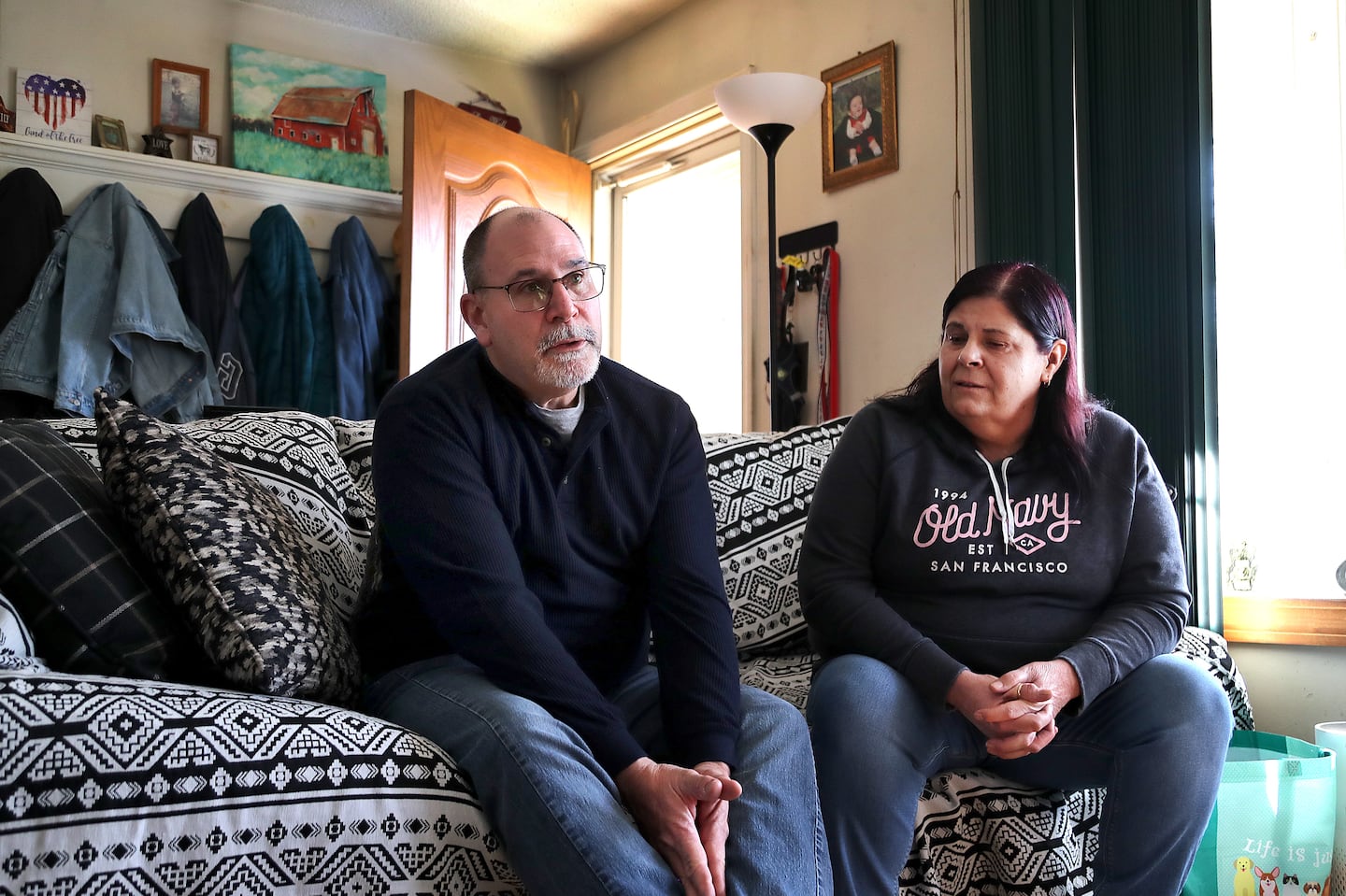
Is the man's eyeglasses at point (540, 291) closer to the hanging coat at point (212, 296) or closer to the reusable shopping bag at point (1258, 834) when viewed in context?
the reusable shopping bag at point (1258, 834)

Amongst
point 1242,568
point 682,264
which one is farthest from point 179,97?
point 1242,568

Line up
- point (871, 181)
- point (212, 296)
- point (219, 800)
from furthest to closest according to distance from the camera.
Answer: point (212, 296) → point (871, 181) → point (219, 800)

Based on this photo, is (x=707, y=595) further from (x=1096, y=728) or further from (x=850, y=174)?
(x=850, y=174)

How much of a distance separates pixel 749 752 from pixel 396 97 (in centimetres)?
387

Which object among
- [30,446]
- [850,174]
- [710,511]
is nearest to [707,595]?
[710,511]

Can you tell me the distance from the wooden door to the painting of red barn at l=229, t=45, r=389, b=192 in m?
0.59

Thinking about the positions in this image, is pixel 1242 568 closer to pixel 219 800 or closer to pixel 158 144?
pixel 219 800

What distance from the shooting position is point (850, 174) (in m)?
3.38

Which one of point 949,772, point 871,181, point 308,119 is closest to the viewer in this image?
point 949,772

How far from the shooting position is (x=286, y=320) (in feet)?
12.7

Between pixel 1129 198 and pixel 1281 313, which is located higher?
pixel 1129 198

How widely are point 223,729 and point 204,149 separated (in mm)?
3447

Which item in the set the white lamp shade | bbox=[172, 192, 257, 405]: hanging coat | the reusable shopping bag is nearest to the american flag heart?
bbox=[172, 192, 257, 405]: hanging coat

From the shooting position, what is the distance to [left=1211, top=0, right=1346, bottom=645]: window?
7.64 feet
